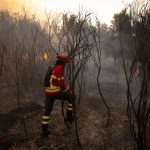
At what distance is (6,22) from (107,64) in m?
12.0

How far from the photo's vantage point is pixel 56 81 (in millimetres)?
4480

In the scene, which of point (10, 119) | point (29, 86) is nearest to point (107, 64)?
point (29, 86)

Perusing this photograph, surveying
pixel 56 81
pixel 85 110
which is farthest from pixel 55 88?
pixel 85 110

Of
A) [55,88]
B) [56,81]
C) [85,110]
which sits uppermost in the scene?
[56,81]

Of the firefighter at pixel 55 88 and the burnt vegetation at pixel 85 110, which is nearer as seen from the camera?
the burnt vegetation at pixel 85 110

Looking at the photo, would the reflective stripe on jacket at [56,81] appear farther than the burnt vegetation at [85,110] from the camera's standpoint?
Yes

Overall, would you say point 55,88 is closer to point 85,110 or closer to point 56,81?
point 56,81

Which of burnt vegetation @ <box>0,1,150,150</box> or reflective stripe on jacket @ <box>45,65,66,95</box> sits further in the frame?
reflective stripe on jacket @ <box>45,65,66,95</box>

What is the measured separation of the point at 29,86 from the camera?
8.81m

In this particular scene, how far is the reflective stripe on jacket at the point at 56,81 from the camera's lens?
438 centimetres

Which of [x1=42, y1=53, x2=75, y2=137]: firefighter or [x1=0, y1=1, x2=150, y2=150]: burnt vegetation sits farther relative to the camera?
[x1=42, y1=53, x2=75, y2=137]: firefighter

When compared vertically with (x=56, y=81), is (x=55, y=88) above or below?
below

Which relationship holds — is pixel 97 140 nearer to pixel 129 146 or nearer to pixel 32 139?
pixel 129 146

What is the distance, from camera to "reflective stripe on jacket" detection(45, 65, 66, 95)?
438cm
